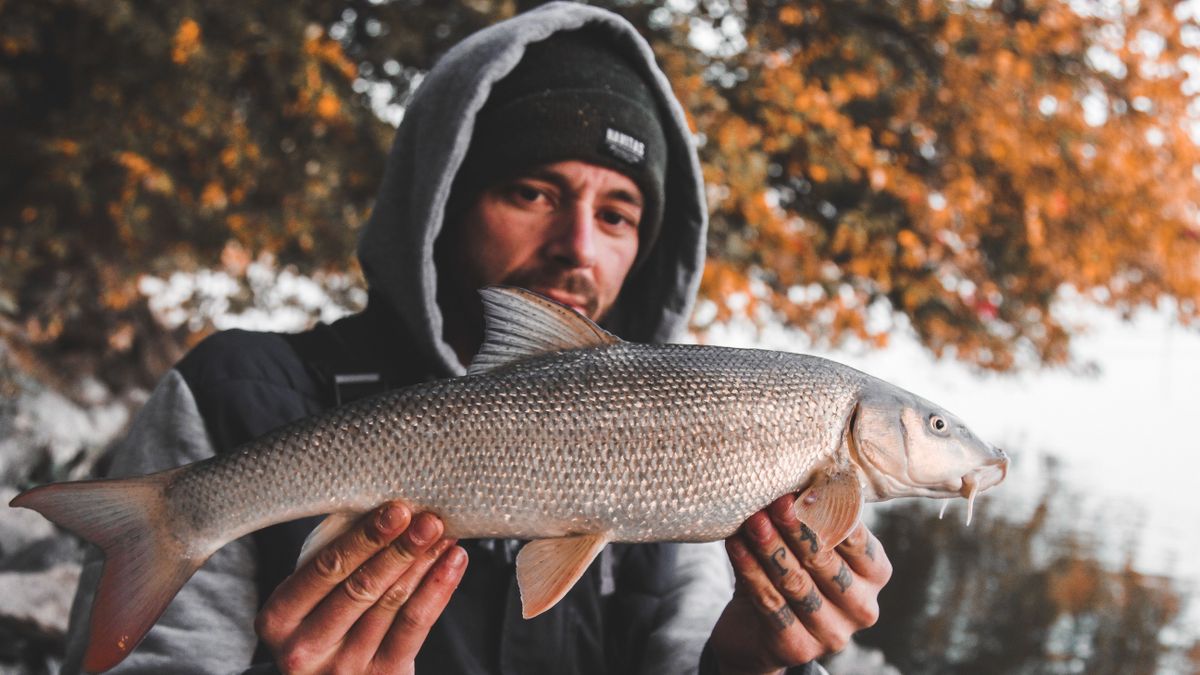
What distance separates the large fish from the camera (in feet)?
5.63

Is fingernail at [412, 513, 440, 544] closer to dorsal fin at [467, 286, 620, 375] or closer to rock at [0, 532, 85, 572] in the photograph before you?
dorsal fin at [467, 286, 620, 375]

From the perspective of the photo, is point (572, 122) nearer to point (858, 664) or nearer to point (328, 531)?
point (328, 531)

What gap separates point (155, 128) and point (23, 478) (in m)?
2.42

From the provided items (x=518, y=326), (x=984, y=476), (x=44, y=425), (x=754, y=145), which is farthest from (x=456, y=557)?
(x=44, y=425)

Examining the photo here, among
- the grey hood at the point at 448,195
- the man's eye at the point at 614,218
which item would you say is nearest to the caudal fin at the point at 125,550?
the grey hood at the point at 448,195

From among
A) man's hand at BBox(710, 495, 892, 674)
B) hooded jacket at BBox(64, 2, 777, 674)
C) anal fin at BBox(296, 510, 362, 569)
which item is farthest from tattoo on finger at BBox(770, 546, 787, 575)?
anal fin at BBox(296, 510, 362, 569)

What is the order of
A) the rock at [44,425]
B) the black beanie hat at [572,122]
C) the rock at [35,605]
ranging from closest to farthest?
the black beanie hat at [572,122] < the rock at [35,605] < the rock at [44,425]

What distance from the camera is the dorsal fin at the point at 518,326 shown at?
1.91 m

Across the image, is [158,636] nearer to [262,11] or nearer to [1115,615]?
[262,11]

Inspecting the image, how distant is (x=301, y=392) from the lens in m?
2.38

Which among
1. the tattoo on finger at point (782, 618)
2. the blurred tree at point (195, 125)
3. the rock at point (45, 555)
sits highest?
the tattoo on finger at point (782, 618)

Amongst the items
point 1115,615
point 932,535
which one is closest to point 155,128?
point 1115,615

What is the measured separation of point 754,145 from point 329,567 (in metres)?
4.97

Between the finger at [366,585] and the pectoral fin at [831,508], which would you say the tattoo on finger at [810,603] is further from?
the finger at [366,585]
